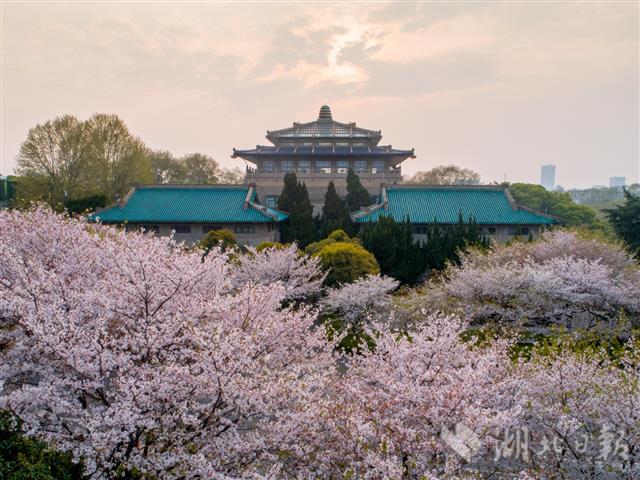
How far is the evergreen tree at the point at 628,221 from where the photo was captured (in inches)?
1129

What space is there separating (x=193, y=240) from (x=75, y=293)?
920 inches

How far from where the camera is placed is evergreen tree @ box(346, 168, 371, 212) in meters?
35.1

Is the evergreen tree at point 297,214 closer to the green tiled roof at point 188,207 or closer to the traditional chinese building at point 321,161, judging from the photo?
the green tiled roof at point 188,207

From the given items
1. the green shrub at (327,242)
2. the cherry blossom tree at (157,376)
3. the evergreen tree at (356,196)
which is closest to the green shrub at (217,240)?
the green shrub at (327,242)

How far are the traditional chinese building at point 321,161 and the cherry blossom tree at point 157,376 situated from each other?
29.7 m

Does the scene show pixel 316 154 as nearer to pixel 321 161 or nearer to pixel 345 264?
pixel 321 161

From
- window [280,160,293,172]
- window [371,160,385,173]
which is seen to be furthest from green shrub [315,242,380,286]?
window [371,160,385,173]

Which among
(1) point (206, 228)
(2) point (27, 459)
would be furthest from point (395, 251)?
(2) point (27, 459)

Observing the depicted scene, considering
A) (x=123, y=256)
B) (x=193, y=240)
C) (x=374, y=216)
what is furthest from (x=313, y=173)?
(x=123, y=256)

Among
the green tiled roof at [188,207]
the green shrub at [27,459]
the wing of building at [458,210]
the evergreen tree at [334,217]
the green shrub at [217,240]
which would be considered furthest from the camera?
the green tiled roof at [188,207]

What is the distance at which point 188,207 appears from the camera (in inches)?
1261

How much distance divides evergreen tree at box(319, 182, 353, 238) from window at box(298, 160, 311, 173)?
8.77 metres

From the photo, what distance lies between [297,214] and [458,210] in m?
11.6

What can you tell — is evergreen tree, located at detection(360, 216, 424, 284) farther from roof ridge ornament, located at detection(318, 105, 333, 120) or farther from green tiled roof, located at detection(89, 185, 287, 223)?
roof ridge ornament, located at detection(318, 105, 333, 120)
